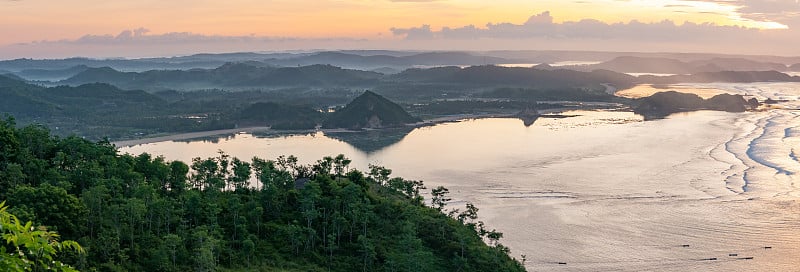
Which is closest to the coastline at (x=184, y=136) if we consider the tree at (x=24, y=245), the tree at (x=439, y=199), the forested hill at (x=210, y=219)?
the tree at (x=439, y=199)

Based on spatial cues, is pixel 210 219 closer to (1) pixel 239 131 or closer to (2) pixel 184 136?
(2) pixel 184 136

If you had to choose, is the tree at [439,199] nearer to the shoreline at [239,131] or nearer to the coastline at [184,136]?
the shoreline at [239,131]

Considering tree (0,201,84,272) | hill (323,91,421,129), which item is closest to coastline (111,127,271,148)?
hill (323,91,421,129)

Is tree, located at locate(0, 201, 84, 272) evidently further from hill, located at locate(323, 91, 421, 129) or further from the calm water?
hill, located at locate(323, 91, 421, 129)

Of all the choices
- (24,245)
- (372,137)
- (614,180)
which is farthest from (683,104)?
(24,245)

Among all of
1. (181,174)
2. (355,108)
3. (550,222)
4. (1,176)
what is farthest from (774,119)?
(1,176)
